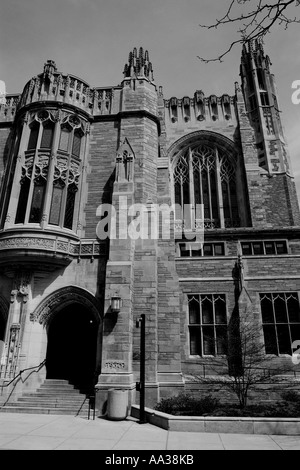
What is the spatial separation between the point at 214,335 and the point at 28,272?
8.56m

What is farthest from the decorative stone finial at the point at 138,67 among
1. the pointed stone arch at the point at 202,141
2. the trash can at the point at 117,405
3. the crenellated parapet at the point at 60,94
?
the trash can at the point at 117,405

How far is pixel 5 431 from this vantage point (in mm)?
7625

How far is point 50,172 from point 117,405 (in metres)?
10.1

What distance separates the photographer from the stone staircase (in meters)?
10.5

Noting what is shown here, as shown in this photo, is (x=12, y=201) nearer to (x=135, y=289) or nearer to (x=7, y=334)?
(x=7, y=334)

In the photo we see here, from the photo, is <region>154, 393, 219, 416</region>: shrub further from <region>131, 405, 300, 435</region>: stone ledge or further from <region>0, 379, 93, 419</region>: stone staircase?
<region>0, 379, 93, 419</region>: stone staircase

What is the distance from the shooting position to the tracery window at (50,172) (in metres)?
14.0

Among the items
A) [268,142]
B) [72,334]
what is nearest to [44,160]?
[72,334]

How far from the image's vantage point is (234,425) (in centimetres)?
791

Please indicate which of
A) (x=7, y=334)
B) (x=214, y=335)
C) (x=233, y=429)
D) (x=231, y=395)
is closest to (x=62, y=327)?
(x=7, y=334)

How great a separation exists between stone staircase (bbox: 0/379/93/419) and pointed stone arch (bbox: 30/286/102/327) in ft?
8.11

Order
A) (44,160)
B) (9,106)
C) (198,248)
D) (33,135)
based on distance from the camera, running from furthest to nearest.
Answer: (9,106), (33,135), (198,248), (44,160)

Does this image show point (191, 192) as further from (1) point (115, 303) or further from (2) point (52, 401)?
(2) point (52, 401)
